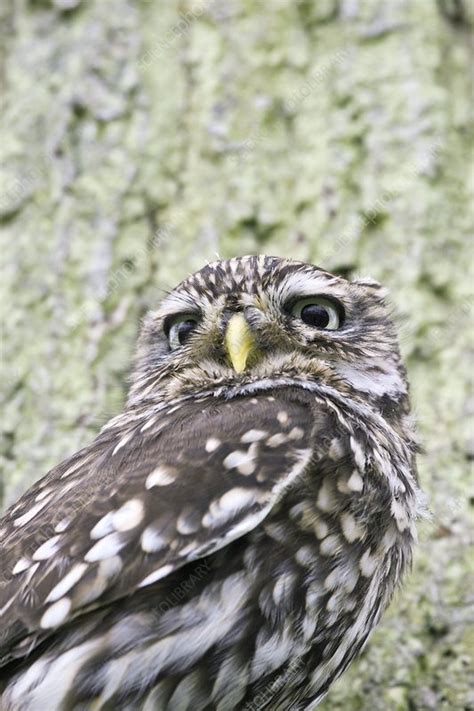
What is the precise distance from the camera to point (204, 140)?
486 cm

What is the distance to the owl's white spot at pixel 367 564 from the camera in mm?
2844

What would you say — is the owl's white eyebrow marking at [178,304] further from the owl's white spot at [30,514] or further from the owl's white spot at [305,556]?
the owl's white spot at [305,556]

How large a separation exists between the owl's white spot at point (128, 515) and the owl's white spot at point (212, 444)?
0.77ft

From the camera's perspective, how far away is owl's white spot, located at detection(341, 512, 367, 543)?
279 centimetres

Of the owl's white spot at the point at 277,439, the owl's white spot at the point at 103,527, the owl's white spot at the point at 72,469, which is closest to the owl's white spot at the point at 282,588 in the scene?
the owl's white spot at the point at 277,439

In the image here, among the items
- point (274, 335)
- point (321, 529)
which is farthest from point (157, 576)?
point (274, 335)

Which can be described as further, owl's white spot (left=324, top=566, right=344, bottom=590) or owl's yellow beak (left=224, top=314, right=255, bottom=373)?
owl's yellow beak (left=224, top=314, right=255, bottom=373)

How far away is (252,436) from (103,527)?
47cm

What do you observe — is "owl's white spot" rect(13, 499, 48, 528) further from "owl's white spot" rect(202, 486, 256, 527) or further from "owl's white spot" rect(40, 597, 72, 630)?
"owl's white spot" rect(202, 486, 256, 527)

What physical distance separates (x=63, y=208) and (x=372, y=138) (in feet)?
4.70

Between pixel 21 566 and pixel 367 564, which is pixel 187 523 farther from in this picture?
pixel 367 564

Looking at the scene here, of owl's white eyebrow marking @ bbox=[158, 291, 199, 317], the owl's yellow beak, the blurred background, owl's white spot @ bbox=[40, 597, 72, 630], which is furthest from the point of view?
the blurred background

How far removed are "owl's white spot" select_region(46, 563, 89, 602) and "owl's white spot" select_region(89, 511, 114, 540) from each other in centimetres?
8

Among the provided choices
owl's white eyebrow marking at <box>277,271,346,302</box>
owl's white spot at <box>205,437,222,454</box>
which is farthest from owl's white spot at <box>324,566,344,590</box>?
owl's white eyebrow marking at <box>277,271,346,302</box>
